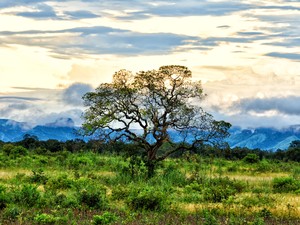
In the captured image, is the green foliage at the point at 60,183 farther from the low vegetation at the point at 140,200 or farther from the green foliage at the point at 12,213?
the green foliage at the point at 12,213

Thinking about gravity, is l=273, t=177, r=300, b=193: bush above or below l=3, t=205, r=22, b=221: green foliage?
below

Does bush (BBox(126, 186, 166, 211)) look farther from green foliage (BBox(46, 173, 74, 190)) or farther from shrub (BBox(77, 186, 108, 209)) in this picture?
green foliage (BBox(46, 173, 74, 190))

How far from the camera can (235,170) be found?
147 ft

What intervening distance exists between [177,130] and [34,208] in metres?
22.4

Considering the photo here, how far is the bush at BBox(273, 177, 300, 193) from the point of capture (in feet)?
104

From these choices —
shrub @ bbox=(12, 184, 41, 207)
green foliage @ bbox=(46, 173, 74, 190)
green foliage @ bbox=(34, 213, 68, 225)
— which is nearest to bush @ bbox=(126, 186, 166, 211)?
shrub @ bbox=(12, 184, 41, 207)

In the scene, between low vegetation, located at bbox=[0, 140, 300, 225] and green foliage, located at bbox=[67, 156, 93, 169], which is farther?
green foliage, located at bbox=[67, 156, 93, 169]

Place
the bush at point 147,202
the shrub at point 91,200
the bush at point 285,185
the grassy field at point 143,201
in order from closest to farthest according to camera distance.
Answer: the grassy field at point 143,201 → the shrub at point 91,200 → the bush at point 147,202 → the bush at point 285,185

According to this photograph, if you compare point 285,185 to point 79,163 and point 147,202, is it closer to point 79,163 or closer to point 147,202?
point 147,202

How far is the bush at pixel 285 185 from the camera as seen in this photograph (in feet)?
104

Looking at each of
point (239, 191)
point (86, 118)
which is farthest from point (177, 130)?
point (239, 191)

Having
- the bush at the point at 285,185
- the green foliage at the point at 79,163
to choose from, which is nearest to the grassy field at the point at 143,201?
the bush at the point at 285,185

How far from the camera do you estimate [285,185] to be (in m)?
32.2

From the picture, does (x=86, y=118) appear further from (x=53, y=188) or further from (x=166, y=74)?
(x=53, y=188)
